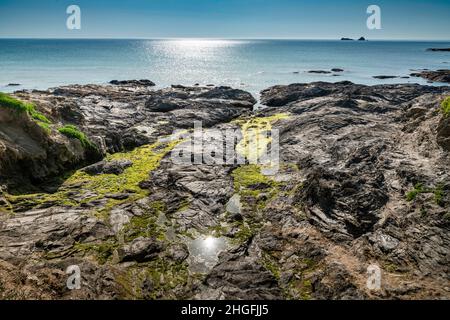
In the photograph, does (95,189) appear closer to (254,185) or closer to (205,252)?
(205,252)

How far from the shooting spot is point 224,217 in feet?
60.2

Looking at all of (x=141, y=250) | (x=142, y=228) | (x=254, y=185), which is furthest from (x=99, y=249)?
(x=254, y=185)

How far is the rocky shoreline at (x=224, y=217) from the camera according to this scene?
12570 millimetres

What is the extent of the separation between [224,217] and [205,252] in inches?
132

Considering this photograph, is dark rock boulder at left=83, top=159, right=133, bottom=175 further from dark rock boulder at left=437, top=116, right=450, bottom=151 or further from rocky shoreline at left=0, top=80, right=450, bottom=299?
dark rock boulder at left=437, top=116, right=450, bottom=151

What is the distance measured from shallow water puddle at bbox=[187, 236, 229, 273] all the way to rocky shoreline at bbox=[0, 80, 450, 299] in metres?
0.05

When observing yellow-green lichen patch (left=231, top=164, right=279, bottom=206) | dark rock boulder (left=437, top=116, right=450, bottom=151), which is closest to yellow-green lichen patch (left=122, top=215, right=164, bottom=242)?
yellow-green lichen patch (left=231, top=164, right=279, bottom=206)

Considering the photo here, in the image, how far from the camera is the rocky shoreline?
12570 millimetres

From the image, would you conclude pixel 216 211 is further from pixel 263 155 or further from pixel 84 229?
pixel 263 155

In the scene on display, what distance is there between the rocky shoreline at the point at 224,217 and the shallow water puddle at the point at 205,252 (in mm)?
52

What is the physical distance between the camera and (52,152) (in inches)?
891

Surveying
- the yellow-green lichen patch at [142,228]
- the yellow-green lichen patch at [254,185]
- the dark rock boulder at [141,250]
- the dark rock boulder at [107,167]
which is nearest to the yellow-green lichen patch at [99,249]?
the dark rock boulder at [141,250]

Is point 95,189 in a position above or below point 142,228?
above
